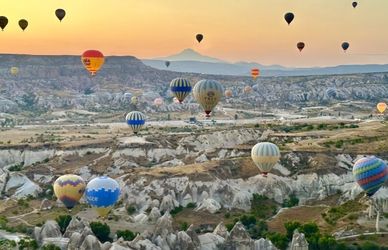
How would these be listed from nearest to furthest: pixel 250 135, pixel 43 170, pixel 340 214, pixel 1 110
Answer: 1. pixel 340 214
2. pixel 43 170
3. pixel 250 135
4. pixel 1 110

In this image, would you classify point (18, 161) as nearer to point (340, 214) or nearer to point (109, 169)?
point (109, 169)

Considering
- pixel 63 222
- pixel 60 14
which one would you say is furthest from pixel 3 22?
pixel 63 222

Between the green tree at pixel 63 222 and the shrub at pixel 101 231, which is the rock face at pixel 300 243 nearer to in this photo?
the shrub at pixel 101 231

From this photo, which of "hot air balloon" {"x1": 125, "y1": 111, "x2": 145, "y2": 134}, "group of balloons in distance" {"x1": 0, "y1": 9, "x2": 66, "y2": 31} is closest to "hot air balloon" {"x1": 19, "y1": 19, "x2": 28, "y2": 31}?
"group of balloons in distance" {"x1": 0, "y1": 9, "x2": 66, "y2": 31}

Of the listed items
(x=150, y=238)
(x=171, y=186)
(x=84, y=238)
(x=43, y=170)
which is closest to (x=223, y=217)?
(x=171, y=186)

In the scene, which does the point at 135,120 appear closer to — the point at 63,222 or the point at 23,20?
the point at 23,20

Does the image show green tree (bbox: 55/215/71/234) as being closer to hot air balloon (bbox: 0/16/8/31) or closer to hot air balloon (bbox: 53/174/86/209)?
hot air balloon (bbox: 53/174/86/209)

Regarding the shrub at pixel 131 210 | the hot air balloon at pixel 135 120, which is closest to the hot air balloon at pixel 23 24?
the hot air balloon at pixel 135 120
